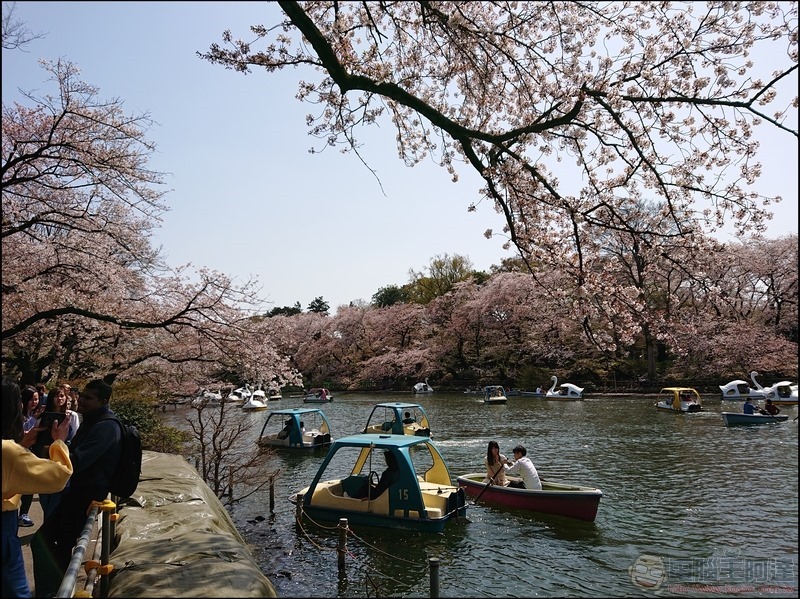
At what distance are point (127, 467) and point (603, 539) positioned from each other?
774 centimetres

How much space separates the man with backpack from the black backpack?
70mm

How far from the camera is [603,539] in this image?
8.81 metres

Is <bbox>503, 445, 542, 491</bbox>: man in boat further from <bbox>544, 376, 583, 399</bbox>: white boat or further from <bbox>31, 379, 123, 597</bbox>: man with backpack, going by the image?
<bbox>544, 376, 583, 399</bbox>: white boat

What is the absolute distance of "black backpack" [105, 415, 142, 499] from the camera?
3.96 metres

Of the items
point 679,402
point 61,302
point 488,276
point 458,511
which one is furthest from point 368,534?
point 488,276

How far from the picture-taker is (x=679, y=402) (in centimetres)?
2394

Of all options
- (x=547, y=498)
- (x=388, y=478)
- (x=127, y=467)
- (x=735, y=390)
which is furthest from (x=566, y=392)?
(x=127, y=467)

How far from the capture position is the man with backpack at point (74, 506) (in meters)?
3.81

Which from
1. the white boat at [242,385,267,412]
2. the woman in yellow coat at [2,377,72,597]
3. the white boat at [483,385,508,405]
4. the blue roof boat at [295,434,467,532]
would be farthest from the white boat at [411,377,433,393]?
the woman in yellow coat at [2,377,72,597]

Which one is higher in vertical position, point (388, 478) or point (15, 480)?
point (15, 480)

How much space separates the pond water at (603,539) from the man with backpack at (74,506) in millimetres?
3777

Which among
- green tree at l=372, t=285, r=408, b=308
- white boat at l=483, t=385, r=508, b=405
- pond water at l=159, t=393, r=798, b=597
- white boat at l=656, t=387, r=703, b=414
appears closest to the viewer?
pond water at l=159, t=393, r=798, b=597

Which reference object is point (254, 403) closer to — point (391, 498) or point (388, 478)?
point (388, 478)

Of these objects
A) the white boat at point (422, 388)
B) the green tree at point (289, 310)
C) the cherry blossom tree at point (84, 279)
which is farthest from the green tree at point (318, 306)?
the cherry blossom tree at point (84, 279)
